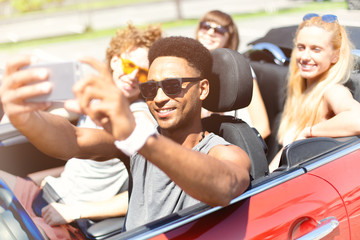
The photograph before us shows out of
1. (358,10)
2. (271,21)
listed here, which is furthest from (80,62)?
(271,21)

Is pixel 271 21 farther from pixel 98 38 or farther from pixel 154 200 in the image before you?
pixel 154 200

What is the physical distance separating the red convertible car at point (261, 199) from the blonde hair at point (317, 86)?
0.55m

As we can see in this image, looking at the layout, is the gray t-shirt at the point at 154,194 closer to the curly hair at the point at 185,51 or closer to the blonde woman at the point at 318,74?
the curly hair at the point at 185,51

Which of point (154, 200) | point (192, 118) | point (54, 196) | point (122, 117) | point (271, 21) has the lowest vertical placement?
point (271, 21)

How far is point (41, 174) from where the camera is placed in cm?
302

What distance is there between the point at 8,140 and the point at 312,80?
81.7 inches

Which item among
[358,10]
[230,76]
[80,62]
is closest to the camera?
[80,62]

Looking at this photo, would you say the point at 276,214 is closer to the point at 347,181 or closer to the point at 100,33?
the point at 347,181

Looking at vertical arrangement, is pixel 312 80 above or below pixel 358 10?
below

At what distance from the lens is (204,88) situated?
2.15 metres

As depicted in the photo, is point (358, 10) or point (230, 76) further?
point (358, 10)

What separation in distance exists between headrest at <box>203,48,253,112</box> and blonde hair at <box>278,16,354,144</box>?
2.57ft

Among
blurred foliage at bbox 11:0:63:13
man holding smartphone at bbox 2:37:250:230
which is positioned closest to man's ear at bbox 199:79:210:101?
man holding smartphone at bbox 2:37:250:230

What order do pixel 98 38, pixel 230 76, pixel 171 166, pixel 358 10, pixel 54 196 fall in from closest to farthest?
pixel 171 166, pixel 230 76, pixel 54 196, pixel 358 10, pixel 98 38
